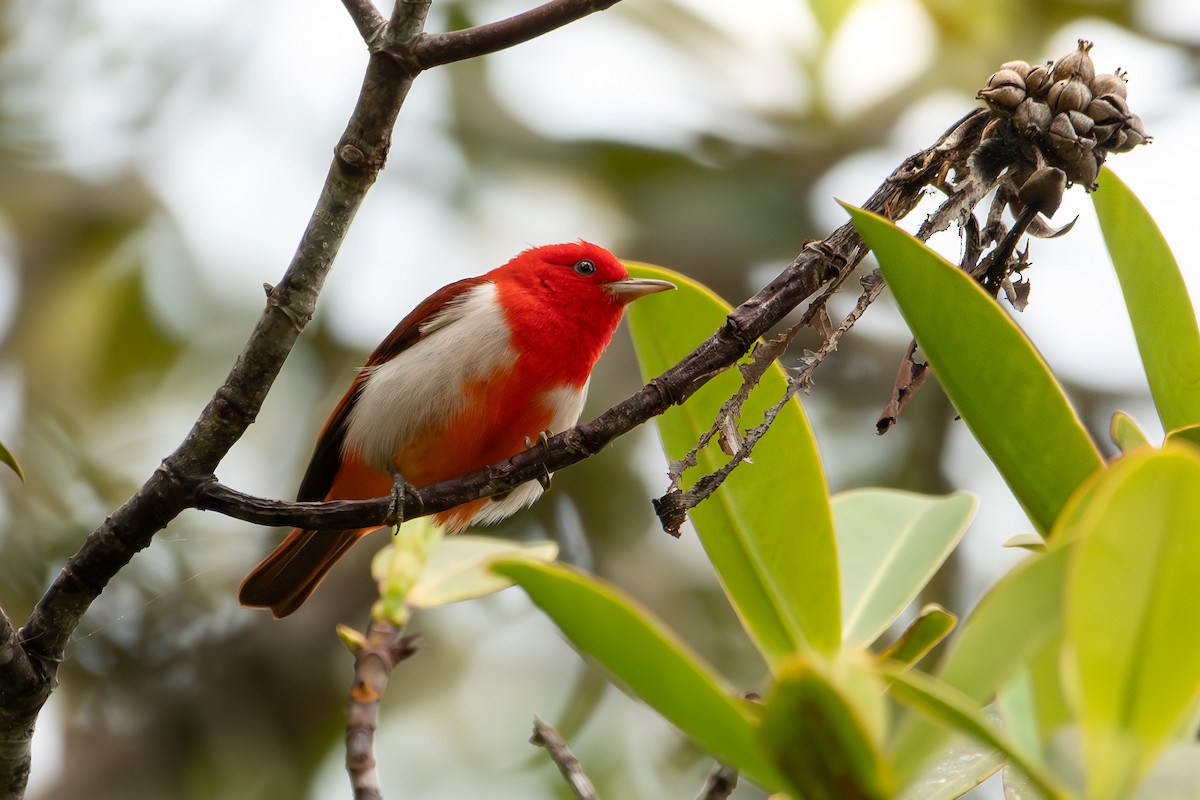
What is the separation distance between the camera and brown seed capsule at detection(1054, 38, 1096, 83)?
1.79 m

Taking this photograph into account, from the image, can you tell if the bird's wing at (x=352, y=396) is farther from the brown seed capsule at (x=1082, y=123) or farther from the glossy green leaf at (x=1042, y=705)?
the glossy green leaf at (x=1042, y=705)

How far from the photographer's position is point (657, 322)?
7.38 feet

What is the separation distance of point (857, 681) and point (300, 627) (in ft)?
17.8

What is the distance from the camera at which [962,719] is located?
3.27ft

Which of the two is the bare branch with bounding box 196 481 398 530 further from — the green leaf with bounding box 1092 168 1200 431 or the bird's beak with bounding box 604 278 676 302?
the bird's beak with bounding box 604 278 676 302

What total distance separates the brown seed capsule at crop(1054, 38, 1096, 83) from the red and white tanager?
170 cm

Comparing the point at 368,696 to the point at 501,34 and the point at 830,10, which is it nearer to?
the point at 501,34

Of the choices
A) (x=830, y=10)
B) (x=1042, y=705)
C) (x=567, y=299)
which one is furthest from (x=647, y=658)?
(x=830, y=10)

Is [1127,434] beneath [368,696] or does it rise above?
above

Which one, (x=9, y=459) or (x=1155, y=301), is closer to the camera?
(x=1155, y=301)

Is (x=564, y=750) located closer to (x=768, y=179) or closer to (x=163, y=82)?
(x=768, y=179)

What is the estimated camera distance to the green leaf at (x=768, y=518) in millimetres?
1651

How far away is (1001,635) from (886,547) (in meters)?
0.88

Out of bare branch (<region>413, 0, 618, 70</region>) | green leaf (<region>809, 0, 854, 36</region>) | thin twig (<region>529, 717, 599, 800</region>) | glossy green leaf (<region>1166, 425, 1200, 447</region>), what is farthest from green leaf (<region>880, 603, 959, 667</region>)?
green leaf (<region>809, 0, 854, 36</region>)
